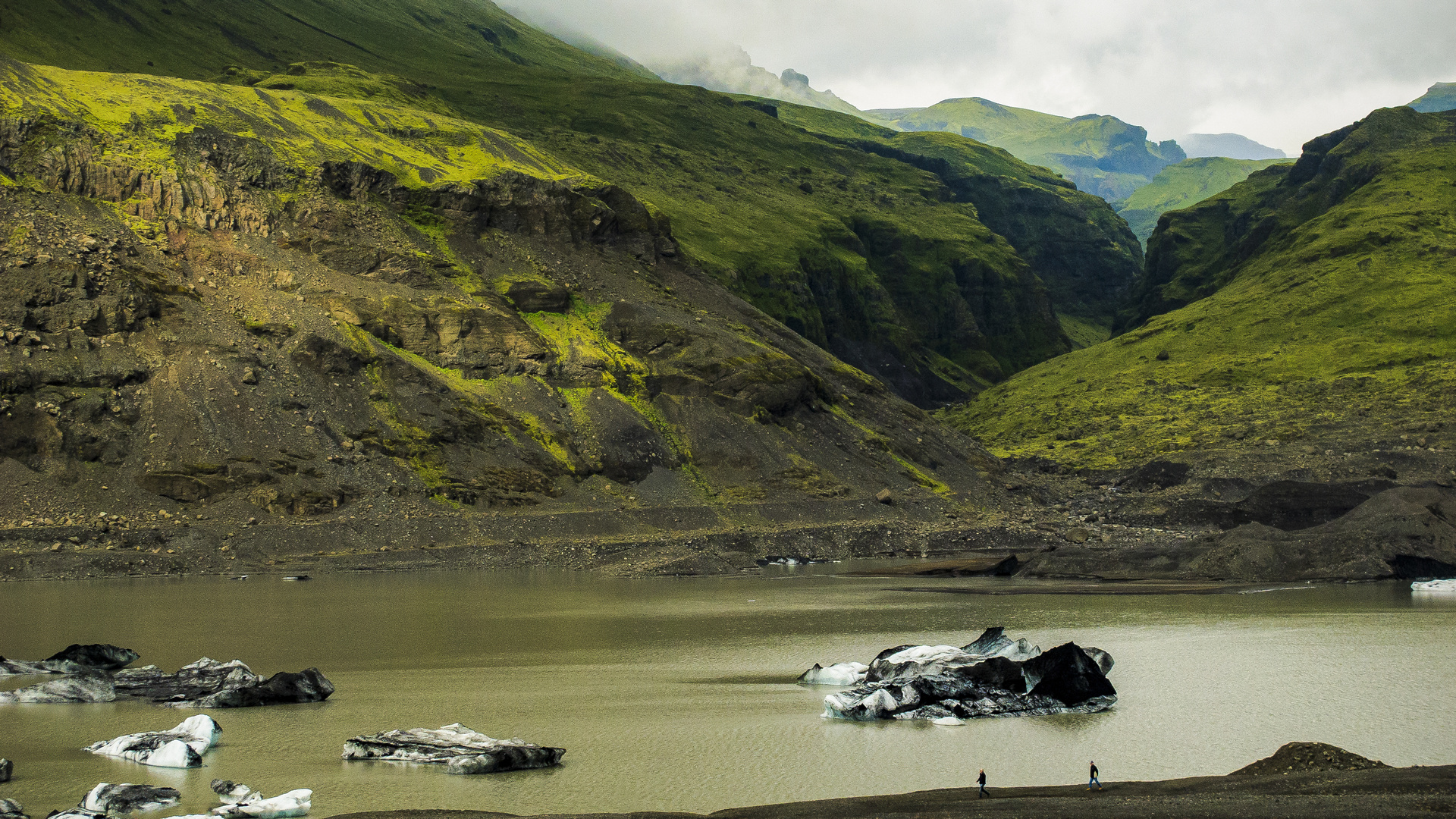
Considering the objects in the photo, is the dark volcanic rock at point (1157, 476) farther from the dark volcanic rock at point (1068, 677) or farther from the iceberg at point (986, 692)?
the iceberg at point (986, 692)

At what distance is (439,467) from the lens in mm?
86188

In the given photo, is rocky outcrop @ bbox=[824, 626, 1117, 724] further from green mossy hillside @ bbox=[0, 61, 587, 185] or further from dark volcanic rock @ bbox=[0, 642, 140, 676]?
green mossy hillside @ bbox=[0, 61, 587, 185]

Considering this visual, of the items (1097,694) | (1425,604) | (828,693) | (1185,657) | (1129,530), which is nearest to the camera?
(1097,694)

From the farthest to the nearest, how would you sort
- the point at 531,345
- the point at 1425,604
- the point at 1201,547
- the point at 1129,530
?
the point at 531,345 → the point at 1129,530 → the point at 1201,547 → the point at 1425,604

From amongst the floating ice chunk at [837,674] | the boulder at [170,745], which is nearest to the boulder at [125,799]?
the boulder at [170,745]

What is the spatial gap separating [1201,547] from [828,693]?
45984mm

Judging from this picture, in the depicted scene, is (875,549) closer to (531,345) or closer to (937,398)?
(531,345)

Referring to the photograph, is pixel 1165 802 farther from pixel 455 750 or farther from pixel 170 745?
pixel 170 745

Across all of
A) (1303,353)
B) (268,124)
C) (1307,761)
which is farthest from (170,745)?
(1303,353)

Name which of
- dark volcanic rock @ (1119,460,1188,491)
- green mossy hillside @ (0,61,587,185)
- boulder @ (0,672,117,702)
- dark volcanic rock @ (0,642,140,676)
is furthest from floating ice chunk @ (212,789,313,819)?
dark volcanic rock @ (1119,460,1188,491)

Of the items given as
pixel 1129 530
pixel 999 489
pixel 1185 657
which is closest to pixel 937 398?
pixel 999 489

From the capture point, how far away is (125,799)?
62.8 ft

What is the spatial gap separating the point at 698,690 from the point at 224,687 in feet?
38.9

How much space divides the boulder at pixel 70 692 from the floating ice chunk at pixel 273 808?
1382cm
